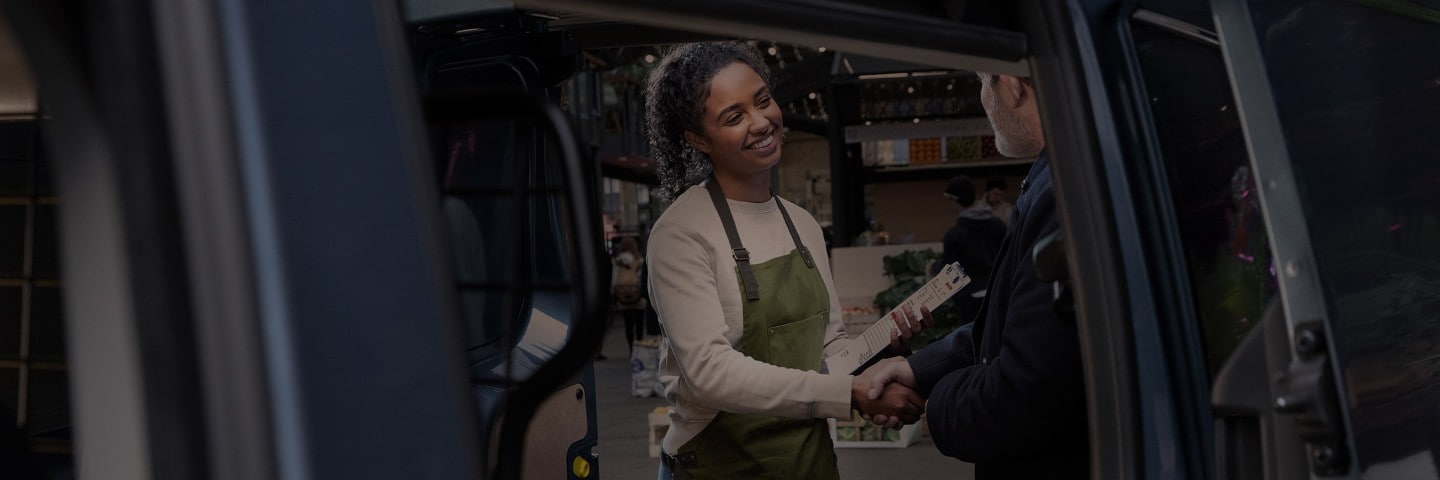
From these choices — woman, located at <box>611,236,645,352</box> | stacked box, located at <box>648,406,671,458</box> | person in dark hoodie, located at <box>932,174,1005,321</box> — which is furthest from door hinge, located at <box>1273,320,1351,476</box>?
woman, located at <box>611,236,645,352</box>

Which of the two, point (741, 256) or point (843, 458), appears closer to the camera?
point (741, 256)

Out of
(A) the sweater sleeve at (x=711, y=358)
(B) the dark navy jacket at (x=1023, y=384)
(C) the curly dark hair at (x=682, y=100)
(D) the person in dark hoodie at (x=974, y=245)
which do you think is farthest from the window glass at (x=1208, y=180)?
(D) the person in dark hoodie at (x=974, y=245)

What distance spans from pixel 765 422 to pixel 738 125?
526 mm

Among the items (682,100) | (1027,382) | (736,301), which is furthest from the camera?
(682,100)

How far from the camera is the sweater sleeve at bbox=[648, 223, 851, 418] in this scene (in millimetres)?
2219

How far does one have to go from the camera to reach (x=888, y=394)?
2373mm

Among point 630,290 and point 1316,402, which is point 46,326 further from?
point 630,290

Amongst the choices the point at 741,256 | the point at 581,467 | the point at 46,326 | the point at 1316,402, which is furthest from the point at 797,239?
the point at 46,326

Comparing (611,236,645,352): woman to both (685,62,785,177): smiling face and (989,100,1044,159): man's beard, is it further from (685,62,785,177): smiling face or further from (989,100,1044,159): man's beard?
(989,100,1044,159): man's beard

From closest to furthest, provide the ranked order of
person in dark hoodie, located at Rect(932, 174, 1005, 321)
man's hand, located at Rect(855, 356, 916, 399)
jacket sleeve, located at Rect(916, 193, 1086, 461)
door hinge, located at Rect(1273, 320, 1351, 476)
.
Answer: door hinge, located at Rect(1273, 320, 1351, 476) < jacket sleeve, located at Rect(916, 193, 1086, 461) < man's hand, located at Rect(855, 356, 916, 399) < person in dark hoodie, located at Rect(932, 174, 1005, 321)

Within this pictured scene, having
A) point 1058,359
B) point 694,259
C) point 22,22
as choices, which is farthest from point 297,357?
point 694,259

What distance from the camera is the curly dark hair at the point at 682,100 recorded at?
2.46 meters

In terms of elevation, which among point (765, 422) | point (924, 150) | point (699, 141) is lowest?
point (765, 422)

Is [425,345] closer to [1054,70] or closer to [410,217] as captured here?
[410,217]
